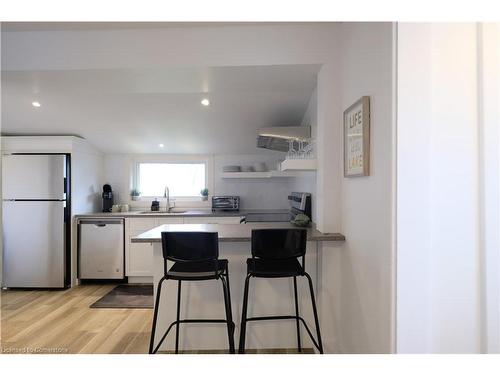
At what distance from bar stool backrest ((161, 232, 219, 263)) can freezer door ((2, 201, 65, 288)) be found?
2520mm

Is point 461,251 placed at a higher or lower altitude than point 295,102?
lower

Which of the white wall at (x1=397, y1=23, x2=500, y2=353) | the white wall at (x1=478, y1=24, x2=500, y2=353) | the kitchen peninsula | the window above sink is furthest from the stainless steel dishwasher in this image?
the white wall at (x1=478, y1=24, x2=500, y2=353)

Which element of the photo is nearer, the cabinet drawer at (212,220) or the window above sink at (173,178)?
the cabinet drawer at (212,220)

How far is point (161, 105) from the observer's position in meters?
3.14

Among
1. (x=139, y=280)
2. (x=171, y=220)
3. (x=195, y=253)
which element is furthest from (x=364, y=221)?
(x=139, y=280)

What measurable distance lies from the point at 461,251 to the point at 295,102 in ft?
7.33

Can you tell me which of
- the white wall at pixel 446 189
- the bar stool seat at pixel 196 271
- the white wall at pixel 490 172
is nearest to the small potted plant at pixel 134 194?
the bar stool seat at pixel 196 271

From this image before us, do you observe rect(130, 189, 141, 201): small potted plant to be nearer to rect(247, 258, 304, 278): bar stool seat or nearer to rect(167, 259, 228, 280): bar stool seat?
rect(167, 259, 228, 280): bar stool seat

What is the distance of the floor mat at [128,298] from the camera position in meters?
3.04

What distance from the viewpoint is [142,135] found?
3.80 m

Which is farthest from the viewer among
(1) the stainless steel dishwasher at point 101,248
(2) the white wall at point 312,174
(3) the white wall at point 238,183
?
(3) the white wall at point 238,183

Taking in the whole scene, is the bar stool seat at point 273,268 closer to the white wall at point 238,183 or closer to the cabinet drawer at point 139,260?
the cabinet drawer at point 139,260
